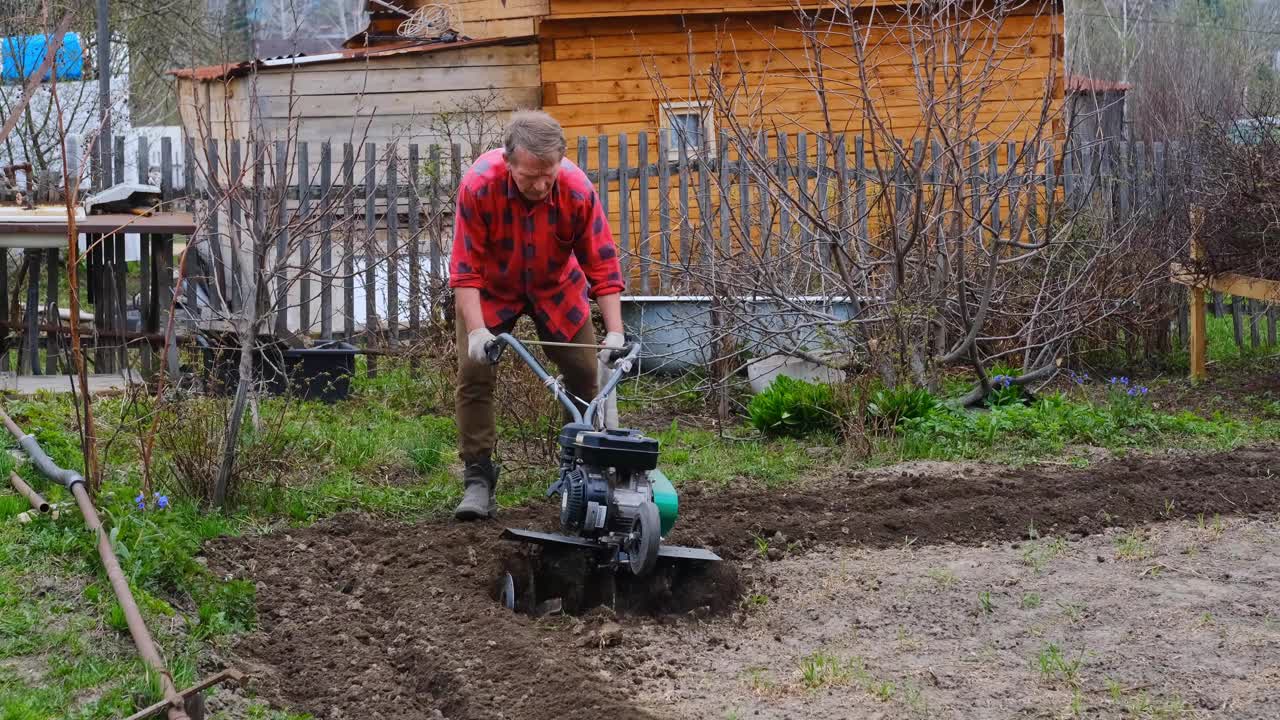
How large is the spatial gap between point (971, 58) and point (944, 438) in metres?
7.10

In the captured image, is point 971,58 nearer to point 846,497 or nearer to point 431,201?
point 431,201

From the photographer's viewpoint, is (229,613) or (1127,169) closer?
(229,613)

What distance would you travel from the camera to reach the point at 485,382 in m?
6.31

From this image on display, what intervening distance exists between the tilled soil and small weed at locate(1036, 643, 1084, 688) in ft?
3.12

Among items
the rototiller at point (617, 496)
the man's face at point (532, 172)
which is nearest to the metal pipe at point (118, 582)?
the rototiller at point (617, 496)

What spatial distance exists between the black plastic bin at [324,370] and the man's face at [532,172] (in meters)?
3.90

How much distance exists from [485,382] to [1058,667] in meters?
3.03

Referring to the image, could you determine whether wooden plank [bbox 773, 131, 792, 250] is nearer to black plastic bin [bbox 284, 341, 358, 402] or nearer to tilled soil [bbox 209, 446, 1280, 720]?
tilled soil [bbox 209, 446, 1280, 720]

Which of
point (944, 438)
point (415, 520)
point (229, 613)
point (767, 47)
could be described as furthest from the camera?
point (767, 47)

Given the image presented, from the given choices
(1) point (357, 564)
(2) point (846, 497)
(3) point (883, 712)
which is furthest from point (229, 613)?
(2) point (846, 497)

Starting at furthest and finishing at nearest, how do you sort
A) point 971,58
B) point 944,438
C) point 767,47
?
point 767,47
point 971,58
point 944,438

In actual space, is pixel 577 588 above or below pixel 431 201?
below

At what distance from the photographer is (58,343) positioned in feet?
33.0

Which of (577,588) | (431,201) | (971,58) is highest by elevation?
(971,58)
